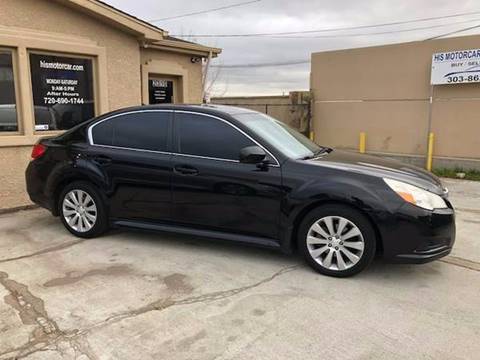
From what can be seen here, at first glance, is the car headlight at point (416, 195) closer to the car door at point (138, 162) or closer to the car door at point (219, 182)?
the car door at point (219, 182)

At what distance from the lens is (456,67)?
11.1 m

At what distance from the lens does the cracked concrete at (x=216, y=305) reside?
124 inches

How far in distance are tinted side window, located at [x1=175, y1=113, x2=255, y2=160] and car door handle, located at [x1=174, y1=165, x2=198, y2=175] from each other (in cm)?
16

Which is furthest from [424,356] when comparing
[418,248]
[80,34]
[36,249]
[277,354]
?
[80,34]

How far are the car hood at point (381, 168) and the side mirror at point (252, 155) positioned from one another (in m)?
0.51

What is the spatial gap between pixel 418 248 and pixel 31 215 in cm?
529

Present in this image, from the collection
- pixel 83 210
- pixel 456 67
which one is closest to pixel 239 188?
pixel 83 210

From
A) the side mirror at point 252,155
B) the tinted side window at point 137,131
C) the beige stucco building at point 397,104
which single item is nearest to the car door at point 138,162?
the tinted side window at point 137,131

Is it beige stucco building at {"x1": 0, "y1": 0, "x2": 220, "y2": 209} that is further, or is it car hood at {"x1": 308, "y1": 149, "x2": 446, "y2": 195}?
beige stucco building at {"x1": 0, "y1": 0, "x2": 220, "y2": 209}

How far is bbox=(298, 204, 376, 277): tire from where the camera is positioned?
4.23 m

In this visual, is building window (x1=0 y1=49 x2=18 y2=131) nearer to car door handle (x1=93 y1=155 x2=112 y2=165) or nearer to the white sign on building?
car door handle (x1=93 y1=155 x2=112 y2=165)

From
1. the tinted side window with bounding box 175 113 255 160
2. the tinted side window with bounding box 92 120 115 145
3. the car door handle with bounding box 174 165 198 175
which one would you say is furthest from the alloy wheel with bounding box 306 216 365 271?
the tinted side window with bounding box 92 120 115 145

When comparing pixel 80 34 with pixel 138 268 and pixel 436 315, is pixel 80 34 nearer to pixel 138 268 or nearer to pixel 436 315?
pixel 138 268

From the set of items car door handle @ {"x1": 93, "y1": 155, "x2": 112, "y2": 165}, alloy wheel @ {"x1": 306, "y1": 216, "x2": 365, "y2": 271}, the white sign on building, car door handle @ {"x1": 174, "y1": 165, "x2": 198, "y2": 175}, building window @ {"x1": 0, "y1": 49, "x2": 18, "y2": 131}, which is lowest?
alloy wheel @ {"x1": 306, "y1": 216, "x2": 365, "y2": 271}
